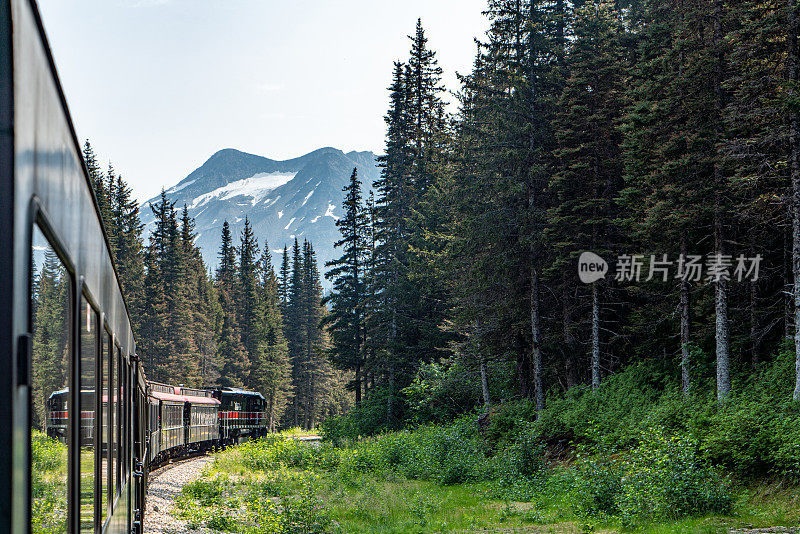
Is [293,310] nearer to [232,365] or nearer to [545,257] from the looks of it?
[232,365]

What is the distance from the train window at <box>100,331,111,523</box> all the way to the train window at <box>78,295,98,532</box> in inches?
14.0

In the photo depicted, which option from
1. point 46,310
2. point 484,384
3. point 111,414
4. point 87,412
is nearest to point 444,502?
point 484,384

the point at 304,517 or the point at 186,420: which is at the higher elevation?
the point at 304,517

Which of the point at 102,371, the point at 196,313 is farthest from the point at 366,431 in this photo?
the point at 102,371

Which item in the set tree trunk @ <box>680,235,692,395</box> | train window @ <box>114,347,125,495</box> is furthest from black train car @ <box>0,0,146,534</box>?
tree trunk @ <box>680,235,692,395</box>

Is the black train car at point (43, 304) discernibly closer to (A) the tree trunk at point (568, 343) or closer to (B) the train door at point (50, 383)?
(B) the train door at point (50, 383)

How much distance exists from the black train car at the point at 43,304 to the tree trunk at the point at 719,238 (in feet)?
59.0

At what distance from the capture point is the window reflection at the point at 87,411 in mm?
2780

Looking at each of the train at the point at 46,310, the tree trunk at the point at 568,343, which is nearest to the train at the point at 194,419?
the train at the point at 46,310

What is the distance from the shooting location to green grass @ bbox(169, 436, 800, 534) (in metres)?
13.6

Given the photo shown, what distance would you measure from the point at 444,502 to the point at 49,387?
17336 mm
